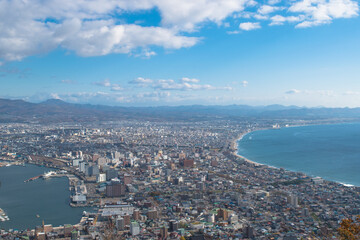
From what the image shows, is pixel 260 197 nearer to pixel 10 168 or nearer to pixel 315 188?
pixel 315 188

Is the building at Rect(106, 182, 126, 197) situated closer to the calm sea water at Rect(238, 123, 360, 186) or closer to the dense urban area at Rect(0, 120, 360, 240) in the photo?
the dense urban area at Rect(0, 120, 360, 240)

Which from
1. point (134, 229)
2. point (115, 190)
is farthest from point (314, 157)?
point (134, 229)

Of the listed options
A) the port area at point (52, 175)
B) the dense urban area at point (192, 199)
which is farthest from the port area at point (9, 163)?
the port area at point (52, 175)

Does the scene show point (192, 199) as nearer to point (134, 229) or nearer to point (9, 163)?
point (134, 229)

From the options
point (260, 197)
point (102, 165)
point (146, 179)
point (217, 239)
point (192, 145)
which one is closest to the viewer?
point (217, 239)

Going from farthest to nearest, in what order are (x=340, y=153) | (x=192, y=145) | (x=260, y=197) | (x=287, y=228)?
(x=192, y=145)
(x=340, y=153)
(x=260, y=197)
(x=287, y=228)

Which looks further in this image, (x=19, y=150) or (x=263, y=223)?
(x=19, y=150)

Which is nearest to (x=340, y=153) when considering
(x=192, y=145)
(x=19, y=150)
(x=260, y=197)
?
(x=192, y=145)
